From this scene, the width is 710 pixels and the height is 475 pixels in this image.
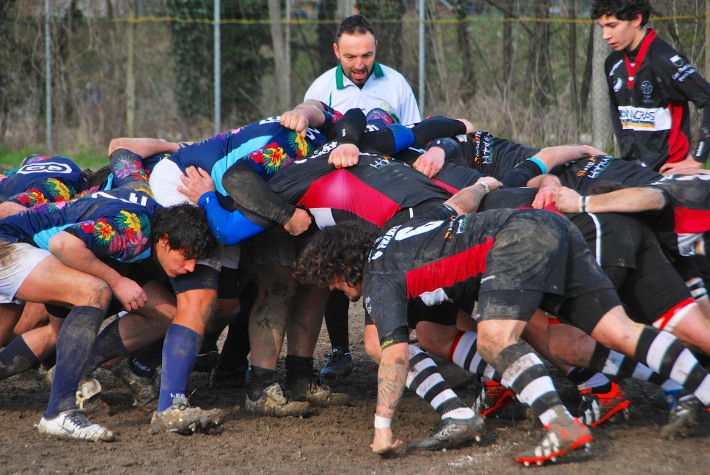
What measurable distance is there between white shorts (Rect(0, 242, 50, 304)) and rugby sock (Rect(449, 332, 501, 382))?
2272 mm

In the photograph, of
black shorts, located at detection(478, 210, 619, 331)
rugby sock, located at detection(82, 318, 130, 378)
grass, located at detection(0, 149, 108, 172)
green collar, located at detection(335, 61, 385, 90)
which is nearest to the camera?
black shorts, located at detection(478, 210, 619, 331)

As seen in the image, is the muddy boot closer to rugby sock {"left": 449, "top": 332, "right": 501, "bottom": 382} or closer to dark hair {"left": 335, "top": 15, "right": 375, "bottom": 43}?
rugby sock {"left": 449, "top": 332, "right": 501, "bottom": 382}

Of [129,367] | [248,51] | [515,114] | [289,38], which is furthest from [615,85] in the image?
[248,51]

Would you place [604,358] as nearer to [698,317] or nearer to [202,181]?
[698,317]

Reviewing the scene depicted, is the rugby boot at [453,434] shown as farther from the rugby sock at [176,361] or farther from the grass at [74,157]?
the grass at [74,157]

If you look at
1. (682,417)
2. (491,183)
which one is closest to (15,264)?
(491,183)

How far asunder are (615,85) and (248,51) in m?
10.5

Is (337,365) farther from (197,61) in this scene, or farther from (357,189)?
(197,61)

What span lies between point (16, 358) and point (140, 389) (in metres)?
0.74

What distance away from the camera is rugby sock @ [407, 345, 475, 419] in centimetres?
414

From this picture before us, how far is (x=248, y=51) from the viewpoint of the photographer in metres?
15.6

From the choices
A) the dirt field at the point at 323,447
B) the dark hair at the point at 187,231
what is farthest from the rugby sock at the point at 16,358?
the dark hair at the point at 187,231

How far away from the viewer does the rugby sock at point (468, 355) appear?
15.1 feet

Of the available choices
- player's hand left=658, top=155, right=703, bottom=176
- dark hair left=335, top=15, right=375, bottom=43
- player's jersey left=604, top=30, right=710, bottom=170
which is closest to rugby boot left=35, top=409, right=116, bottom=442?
dark hair left=335, top=15, right=375, bottom=43
